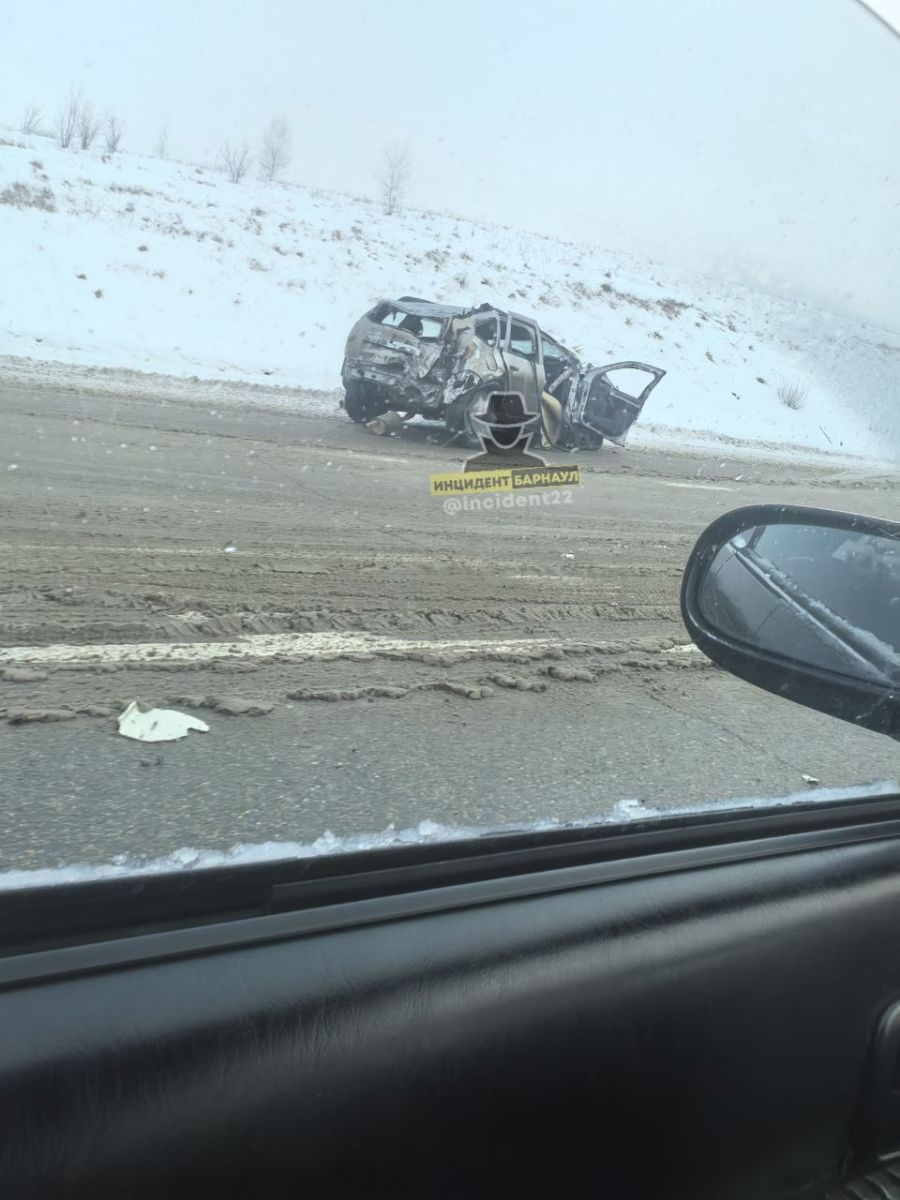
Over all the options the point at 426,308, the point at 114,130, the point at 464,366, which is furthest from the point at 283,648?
the point at 426,308

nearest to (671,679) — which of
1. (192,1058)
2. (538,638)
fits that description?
(538,638)

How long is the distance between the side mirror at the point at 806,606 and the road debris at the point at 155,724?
4.71ft

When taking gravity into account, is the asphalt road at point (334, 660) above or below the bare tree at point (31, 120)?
below

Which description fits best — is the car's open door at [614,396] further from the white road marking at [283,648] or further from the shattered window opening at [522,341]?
the white road marking at [283,648]

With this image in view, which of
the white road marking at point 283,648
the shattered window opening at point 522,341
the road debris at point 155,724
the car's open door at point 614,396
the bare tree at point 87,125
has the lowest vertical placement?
the white road marking at point 283,648

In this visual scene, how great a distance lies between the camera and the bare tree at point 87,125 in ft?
11.2

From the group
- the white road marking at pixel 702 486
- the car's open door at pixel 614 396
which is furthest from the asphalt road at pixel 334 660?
the white road marking at pixel 702 486

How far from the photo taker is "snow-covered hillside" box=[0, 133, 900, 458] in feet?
19.0

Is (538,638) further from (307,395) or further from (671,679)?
(307,395)

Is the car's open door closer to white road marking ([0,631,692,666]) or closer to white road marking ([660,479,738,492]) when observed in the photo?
white road marking ([660,479,738,492])

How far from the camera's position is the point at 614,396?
943 centimetres

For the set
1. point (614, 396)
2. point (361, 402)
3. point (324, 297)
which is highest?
point (324, 297)

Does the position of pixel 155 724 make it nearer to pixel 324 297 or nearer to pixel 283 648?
pixel 283 648

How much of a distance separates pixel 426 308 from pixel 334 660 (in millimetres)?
5111
